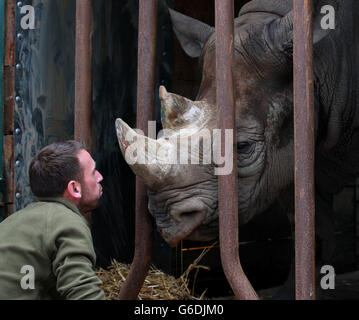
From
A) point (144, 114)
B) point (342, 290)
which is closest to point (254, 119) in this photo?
point (144, 114)

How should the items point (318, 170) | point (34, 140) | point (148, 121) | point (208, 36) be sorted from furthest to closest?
1. point (318, 170)
2. point (208, 36)
3. point (34, 140)
4. point (148, 121)

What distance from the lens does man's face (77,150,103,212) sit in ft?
7.09

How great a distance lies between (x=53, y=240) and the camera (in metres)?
1.93

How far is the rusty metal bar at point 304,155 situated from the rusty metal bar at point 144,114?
0.64 meters

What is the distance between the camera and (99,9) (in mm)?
3664

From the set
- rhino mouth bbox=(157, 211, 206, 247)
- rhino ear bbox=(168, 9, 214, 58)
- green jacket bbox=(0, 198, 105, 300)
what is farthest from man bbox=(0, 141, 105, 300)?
rhino ear bbox=(168, 9, 214, 58)

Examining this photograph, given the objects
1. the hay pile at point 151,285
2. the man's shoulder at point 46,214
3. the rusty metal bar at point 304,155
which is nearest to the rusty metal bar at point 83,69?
the man's shoulder at point 46,214

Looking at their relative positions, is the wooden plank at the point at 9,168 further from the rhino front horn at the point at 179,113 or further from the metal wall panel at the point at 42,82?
the rhino front horn at the point at 179,113

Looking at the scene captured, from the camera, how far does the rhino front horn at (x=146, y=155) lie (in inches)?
93.0

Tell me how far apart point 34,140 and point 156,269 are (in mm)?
1052

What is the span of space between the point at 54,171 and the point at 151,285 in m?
1.54

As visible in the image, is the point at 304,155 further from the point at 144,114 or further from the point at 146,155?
the point at 144,114
